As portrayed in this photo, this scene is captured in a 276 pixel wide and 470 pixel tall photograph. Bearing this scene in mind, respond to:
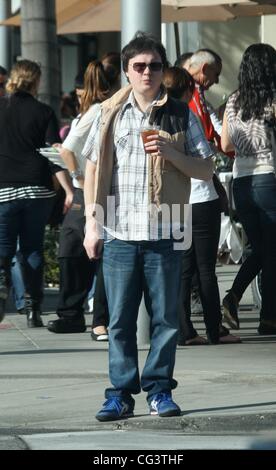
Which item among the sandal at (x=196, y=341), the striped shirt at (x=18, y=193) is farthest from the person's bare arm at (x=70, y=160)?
the sandal at (x=196, y=341)

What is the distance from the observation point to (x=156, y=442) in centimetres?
691

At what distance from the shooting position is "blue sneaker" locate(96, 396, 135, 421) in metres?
7.38

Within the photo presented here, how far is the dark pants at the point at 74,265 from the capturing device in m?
10.6

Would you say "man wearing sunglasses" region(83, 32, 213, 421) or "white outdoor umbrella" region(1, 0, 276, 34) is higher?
"white outdoor umbrella" region(1, 0, 276, 34)

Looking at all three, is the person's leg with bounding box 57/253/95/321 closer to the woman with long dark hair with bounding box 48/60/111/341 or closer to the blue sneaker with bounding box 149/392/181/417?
the woman with long dark hair with bounding box 48/60/111/341

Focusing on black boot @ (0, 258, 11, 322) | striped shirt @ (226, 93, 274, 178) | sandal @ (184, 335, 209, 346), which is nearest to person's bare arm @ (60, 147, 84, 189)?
black boot @ (0, 258, 11, 322)

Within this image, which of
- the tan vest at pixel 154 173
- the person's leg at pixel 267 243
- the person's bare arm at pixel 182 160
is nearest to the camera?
the person's bare arm at pixel 182 160

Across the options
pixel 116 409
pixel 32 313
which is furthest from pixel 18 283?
pixel 116 409

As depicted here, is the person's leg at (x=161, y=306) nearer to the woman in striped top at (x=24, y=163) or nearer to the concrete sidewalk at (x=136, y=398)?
the concrete sidewalk at (x=136, y=398)

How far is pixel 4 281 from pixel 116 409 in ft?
9.60

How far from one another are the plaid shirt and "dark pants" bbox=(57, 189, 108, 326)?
3119 mm

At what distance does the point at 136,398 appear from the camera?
8.15 meters

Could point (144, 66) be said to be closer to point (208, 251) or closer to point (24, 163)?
point (208, 251)
